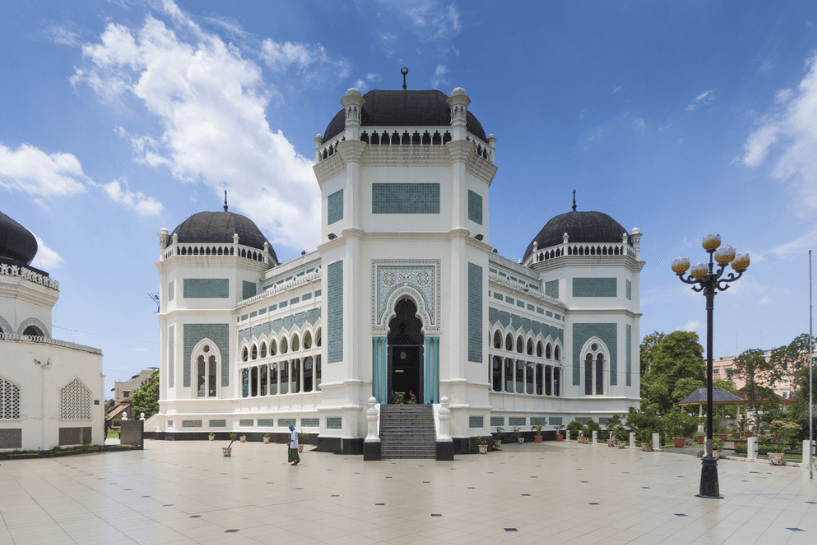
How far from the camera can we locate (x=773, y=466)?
19.0 metres

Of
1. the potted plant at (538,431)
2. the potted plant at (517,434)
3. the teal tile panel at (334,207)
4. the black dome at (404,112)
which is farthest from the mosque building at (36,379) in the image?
the potted plant at (538,431)

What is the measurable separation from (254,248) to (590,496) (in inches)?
1135

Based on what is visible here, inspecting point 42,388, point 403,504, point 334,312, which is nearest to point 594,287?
point 334,312

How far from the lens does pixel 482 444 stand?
22734mm

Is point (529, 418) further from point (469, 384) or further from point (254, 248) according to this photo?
point (254, 248)

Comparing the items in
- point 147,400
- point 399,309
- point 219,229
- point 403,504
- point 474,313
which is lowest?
point 147,400

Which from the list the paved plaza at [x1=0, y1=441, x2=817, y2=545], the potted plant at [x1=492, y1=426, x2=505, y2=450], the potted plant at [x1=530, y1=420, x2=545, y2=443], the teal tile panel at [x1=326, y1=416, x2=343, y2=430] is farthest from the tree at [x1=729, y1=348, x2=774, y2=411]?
the teal tile panel at [x1=326, y1=416, x2=343, y2=430]

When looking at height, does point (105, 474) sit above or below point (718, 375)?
above

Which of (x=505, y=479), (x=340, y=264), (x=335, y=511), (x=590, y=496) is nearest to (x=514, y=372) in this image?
(x=340, y=264)

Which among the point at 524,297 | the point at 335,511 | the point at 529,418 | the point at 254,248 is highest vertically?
the point at 254,248

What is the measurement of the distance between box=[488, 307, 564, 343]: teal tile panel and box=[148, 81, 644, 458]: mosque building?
13 cm

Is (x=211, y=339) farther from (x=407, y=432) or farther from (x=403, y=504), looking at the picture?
(x=403, y=504)

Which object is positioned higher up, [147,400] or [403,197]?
[403,197]

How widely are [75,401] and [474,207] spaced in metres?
19.6
